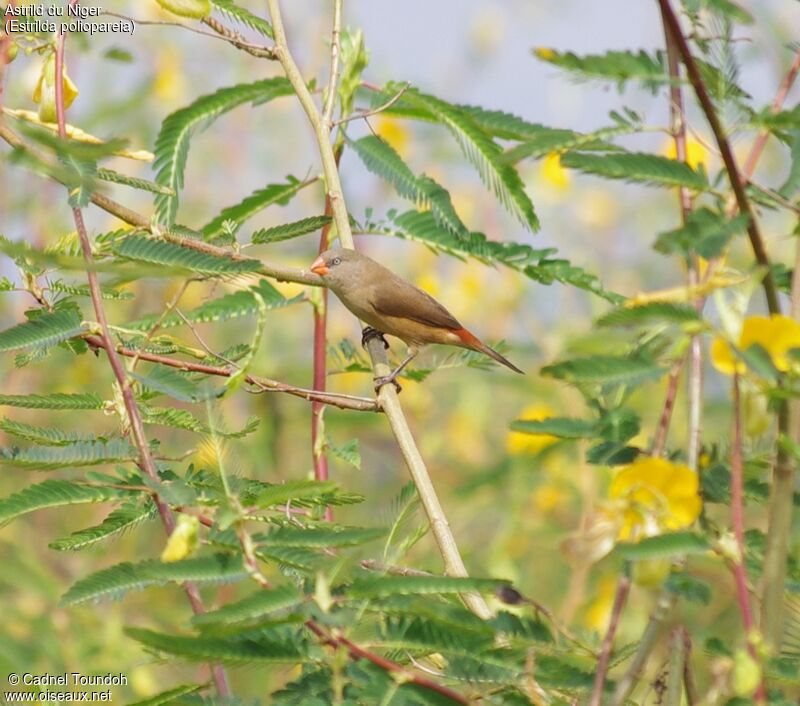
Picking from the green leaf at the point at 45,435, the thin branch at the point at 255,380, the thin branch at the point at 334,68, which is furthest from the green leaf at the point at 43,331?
the thin branch at the point at 334,68

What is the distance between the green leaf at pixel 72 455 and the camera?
5.67 feet

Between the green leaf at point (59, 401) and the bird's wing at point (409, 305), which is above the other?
the green leaf at point (59, 401)

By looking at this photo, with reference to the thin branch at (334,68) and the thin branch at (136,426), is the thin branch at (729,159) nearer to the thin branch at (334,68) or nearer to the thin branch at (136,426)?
the thin branch at (136,426)

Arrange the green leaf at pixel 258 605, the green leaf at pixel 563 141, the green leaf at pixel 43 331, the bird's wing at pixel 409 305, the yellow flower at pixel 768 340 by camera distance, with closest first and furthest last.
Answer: the yellow flower at pixel 768 340 → the green leaf at pixel 258 605 → the green leaf at pixel 563 141 → the green leaf at pixel 43 331 → the bird's wing at pixel 409 305

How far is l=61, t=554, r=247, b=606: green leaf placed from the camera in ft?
4.88

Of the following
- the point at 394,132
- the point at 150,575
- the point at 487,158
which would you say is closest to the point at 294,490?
the point at 150,575

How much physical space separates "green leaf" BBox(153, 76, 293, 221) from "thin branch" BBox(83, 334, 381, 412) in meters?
0.36

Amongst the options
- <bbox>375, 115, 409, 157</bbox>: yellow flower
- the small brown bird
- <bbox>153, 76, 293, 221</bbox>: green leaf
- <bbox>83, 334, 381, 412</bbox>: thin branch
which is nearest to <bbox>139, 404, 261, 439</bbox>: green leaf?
<bbox>83, 334, 381, 412</bbox>: thin branch

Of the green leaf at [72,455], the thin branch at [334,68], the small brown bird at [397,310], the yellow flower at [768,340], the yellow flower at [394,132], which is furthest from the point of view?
the yellow flower at [394,132]

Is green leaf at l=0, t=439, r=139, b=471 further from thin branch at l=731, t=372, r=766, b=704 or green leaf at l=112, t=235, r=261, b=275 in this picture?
thin branch at l=731, t=372, r=766, b=704

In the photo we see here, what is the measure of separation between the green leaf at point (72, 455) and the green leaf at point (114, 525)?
10 cm

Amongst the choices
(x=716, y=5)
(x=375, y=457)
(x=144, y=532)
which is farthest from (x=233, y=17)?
(x=375, y=457)

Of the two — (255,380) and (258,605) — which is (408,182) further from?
(258,605)

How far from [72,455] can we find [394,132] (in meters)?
3.36
